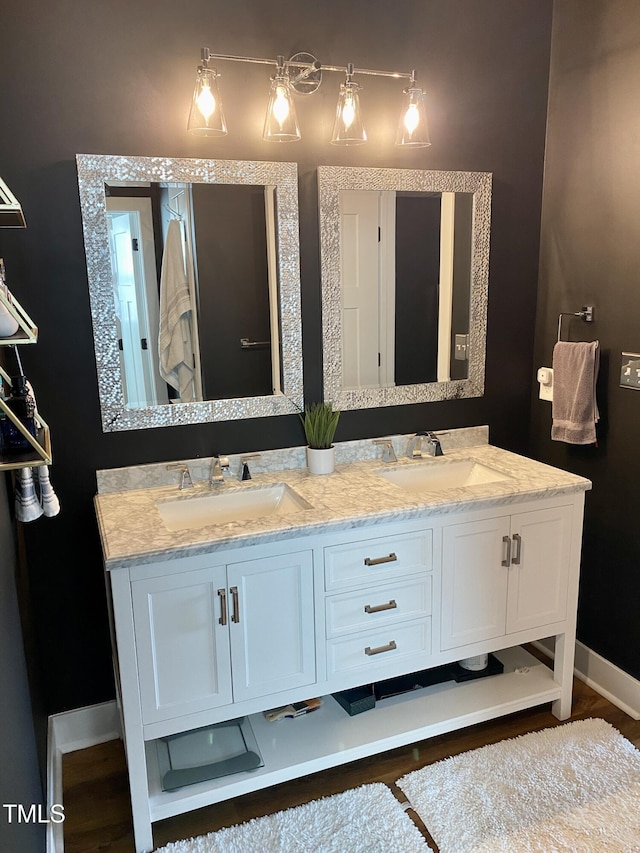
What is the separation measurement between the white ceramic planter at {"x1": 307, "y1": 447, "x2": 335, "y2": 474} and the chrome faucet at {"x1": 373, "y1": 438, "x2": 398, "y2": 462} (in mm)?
239

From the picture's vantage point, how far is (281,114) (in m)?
2.05

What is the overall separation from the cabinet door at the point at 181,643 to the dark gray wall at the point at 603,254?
148cm

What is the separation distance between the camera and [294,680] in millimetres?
1911

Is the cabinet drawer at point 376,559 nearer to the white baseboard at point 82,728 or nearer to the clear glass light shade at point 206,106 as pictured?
the white baseboard at point 82,728

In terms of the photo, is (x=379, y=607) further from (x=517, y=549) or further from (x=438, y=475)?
(x=438, y=475)

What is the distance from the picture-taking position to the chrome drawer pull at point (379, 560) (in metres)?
1.95

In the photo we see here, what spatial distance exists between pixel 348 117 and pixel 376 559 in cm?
144

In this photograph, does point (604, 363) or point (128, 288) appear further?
point (604, 363)

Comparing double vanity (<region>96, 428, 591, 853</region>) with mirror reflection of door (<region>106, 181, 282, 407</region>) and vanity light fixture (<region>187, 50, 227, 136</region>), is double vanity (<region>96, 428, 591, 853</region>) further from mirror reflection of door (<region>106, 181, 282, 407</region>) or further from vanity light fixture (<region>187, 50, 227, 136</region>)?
vanity light fixture (<region>187, 50, 227, 136</region>)

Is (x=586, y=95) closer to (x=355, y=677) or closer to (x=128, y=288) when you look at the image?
(x=128, y=288)

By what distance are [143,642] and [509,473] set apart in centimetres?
135

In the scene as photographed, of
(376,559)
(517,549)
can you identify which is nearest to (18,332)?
(376,559)

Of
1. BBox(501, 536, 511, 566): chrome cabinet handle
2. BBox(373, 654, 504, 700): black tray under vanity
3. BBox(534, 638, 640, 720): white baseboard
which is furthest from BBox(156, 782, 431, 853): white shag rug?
BBox(534, 638, 640, 720): white baseboard

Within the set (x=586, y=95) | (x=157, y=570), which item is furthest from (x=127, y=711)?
(x=586, y=95)
